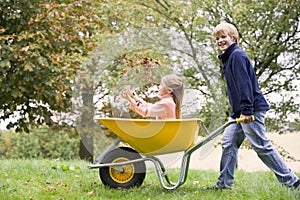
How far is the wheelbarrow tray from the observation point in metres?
3.20

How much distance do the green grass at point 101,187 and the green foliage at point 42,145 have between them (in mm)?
7025

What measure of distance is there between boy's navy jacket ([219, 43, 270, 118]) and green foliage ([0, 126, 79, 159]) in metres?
8.66

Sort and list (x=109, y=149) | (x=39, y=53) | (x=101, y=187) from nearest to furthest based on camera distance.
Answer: (x=109, y=149), (x=101, y=187), (x=39, y=53)

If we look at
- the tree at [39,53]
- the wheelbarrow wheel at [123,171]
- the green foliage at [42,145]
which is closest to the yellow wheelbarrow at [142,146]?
the wheelbarrow wheel at [123,171]

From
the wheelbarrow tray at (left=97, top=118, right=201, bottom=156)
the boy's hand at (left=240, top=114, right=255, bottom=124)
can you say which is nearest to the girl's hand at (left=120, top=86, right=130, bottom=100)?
the wheelbarrow tray at (left=97, top=118, right=201, bottom=156)

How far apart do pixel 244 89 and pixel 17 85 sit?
4429mm

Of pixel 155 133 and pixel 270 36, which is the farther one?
pixel 270 36

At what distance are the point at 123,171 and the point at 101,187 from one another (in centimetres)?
25

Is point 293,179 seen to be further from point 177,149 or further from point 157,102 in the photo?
point 157,102

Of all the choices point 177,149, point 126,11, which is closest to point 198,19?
point 126,11

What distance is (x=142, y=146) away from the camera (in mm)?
3426

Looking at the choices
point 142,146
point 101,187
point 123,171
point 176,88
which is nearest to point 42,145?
point 101,187

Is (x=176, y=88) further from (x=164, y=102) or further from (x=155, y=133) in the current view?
(x=155, y=133)

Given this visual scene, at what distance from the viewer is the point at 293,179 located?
328cm
